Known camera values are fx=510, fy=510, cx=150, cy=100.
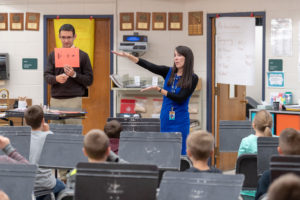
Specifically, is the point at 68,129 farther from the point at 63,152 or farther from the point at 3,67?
the point at 3,67

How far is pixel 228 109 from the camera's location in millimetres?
7836

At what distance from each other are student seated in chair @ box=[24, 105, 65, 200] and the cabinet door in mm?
3760

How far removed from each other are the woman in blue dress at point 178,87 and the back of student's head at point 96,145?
7.25ft

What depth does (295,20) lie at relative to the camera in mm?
7148

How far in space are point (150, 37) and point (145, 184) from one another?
5.69m

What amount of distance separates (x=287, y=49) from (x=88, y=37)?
3077 mm

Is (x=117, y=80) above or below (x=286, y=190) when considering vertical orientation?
A: above

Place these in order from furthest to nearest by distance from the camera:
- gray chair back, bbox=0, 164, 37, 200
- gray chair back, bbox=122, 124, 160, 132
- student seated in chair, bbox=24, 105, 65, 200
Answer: gray chair back, bbox=122, 124, 160, 132 < student seated in chair, bbox=24, 105, 65, 200 < gray chair back, bbox=0, 164, 37, 200

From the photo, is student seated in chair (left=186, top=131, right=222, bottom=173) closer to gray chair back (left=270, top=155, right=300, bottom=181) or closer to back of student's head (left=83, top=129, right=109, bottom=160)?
gray chair back (left=270, top=155, right=300, bottom=181)

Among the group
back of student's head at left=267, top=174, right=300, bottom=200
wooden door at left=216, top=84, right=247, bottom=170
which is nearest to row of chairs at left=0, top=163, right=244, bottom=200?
back of student's head at left=267, top=174, right=300, bottom=200

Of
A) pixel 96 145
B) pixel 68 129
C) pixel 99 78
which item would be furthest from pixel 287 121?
pixel 96 145

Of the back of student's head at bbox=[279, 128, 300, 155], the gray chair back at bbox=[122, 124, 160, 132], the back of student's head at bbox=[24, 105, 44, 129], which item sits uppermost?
the back of student's head at bbox=[24, 105, 44, 129]

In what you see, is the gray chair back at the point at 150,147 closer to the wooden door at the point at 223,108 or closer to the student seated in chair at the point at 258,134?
the student seated in chair at the point at 258,134

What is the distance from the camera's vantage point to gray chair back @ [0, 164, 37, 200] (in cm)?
260
